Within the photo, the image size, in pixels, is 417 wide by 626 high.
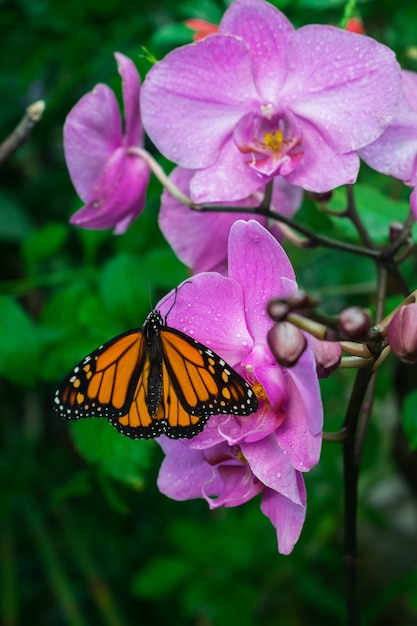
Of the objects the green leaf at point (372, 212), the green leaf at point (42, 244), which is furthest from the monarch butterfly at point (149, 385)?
the green leaf at point (42, 244)

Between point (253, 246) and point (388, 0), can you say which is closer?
point (253, 246)

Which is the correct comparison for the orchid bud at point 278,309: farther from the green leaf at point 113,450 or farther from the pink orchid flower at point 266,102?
the green leaf at point 113,450

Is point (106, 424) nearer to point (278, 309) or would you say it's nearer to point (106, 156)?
point (106, 156)

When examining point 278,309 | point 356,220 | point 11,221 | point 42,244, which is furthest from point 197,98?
point 11,221

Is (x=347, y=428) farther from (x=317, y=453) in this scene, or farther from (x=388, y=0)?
(x=388, y=0)

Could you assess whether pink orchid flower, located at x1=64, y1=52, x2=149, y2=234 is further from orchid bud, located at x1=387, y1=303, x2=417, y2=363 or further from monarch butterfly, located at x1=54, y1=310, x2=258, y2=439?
orchid bud, located at x1=387, y1=303, x2=417, y2=363

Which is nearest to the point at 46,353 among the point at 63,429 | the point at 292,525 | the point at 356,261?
the point at 292,525
